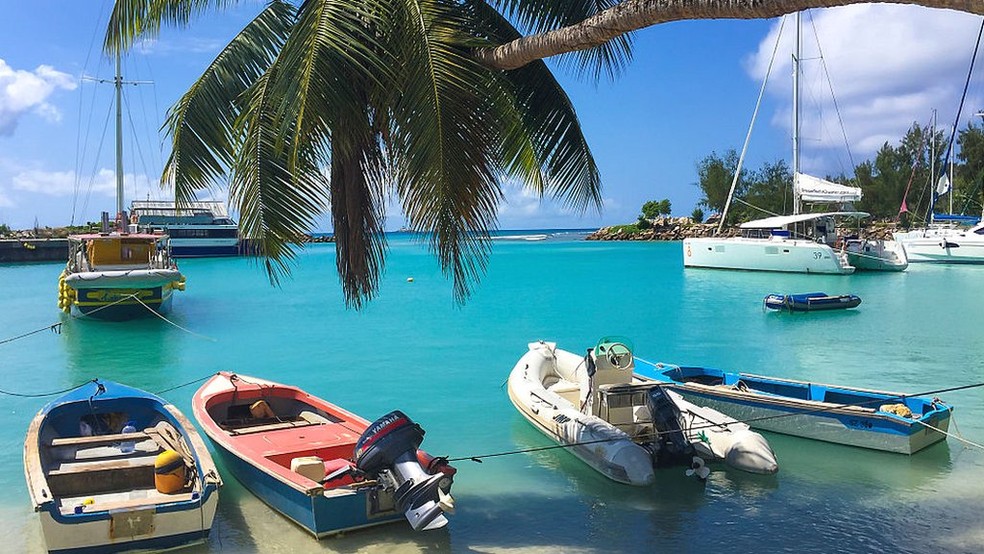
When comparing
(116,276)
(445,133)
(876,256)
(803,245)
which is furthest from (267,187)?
(876,256)

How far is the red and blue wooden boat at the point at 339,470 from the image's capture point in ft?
26.0

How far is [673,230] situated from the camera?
4043 inches

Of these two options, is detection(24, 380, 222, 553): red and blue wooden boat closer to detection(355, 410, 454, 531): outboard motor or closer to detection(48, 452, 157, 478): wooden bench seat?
detection(48, 452, 157, 478): wooden bench seat

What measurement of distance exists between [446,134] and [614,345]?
5.83m

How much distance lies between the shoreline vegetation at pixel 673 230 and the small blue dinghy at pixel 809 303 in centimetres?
3957

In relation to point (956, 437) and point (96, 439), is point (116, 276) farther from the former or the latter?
point (956, 437)

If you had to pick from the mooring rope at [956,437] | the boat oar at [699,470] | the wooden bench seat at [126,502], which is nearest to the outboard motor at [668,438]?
the boat oar at [699,470]

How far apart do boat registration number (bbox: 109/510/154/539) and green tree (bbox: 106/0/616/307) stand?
2.89 m

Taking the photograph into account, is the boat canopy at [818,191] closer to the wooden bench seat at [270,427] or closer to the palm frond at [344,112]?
the wooden bench seat at [270,427]

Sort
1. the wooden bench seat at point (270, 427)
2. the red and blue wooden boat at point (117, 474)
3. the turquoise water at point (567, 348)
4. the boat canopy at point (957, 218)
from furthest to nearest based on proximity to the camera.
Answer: the boat canopy at point (957, 218), the wooden bench seat at point (270, 427), the turquoise water at point (567, 348), the red and blue wooden boat at point (117, 474)

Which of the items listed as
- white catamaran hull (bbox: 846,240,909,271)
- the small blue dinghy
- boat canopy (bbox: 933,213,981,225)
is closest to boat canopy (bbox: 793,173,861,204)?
white catamaran hull (bbox: 846,240,909,271)

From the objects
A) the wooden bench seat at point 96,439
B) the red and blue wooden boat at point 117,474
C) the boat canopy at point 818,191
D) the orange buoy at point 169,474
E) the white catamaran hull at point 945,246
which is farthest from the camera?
the white catamaran hull at point 945,246

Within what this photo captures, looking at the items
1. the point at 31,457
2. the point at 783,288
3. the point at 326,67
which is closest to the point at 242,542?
the point at 31,457

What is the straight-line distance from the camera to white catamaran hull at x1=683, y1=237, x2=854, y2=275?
43.1 meters
